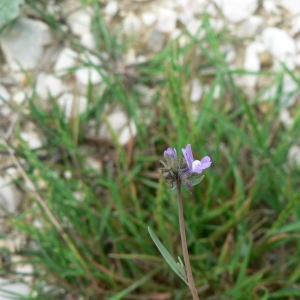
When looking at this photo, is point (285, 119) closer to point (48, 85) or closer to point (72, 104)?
point (72, 104)

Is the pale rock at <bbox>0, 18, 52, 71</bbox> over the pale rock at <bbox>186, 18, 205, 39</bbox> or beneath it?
beneath

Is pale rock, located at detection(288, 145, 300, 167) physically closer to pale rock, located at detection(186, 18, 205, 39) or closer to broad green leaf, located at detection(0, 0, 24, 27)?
pale rock, located at detection(186, 18, 205, 39)

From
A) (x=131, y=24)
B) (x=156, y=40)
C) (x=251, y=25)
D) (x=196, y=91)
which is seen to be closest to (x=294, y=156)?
(x=196, y=91)

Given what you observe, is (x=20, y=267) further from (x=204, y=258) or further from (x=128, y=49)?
(x=128, y=49)

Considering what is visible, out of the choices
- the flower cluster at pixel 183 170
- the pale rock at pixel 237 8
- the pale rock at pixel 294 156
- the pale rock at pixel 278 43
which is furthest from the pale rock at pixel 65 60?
the flower cluster at pixel 183 170

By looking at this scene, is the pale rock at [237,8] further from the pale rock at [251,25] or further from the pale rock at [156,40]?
the pale rock at [156,40]

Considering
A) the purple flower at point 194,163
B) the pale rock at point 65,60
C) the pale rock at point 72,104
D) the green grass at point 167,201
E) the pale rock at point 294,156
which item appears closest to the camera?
the purple flower at point 194,163


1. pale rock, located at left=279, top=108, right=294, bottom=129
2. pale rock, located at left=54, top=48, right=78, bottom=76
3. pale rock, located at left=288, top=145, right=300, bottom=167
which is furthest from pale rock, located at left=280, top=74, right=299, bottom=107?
pale rock, located at left=54, top=48, right=78, bottom=76
